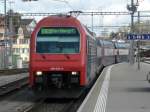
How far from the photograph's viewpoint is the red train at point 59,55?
68.2ft

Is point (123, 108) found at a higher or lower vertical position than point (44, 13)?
lower

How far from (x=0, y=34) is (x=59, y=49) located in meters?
96.8

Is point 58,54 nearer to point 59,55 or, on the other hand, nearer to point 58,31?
point 59,55

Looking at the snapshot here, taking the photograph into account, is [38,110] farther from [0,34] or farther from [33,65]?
[0,34]

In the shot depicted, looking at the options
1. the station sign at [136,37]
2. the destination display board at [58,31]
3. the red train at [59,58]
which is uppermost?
the station sign at [136,37]

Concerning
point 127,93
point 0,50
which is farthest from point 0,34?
point 127,93

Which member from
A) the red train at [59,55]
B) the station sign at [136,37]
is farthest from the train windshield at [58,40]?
the station sign at [136,37]

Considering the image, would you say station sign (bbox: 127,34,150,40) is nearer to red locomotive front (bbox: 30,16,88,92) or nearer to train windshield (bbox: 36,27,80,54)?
red locomotive front (bbox: 30,16,88,92)

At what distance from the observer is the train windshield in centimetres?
2130

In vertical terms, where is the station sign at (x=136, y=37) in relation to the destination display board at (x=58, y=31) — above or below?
above

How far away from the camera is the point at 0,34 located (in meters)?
117

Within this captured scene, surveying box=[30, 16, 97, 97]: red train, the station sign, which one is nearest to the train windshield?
box=[30, 16, 97, 97]: red train

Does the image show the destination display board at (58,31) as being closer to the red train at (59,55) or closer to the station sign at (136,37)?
the red train at (59,55)

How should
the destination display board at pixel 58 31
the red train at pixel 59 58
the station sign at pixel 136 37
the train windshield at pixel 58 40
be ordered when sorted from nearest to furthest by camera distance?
the red train at pixel 59 58, the train windshield at pixel 58 40, the destination display board at pixel 58 31, the station sign at pixel 136 37
